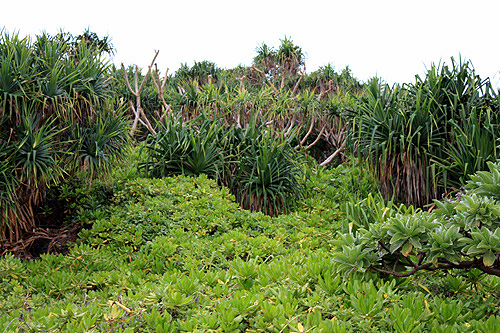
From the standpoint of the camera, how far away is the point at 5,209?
17.1 ft

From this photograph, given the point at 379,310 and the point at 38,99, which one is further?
the point at 38,99

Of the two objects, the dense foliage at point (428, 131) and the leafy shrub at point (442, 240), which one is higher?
the dense foliage at point (428, 131)

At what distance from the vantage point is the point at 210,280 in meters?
3.09

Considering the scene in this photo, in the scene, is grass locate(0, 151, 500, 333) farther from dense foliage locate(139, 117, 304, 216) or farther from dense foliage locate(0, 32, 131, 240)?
dense foliage locate(0, 32, 131, 240)

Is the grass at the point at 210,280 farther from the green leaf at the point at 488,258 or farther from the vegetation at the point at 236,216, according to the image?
the green leaf at the point at 488,258

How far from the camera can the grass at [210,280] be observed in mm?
2389

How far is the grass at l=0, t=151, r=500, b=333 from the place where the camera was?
7.84ft

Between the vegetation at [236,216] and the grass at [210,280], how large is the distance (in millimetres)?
17

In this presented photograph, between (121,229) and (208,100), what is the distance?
4631mm

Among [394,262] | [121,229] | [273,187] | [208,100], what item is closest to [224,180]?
[273,187]

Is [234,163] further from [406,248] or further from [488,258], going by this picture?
[488,258]

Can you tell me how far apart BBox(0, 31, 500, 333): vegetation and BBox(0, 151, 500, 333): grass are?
0.7 inches

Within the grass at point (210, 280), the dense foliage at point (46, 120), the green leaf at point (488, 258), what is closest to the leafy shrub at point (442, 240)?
the green leaf at point (488, 258)

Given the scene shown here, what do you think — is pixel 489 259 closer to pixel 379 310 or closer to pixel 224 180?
pixel 379 310
